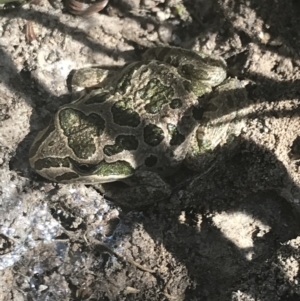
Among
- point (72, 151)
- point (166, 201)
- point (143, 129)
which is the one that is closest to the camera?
point (72, 151)

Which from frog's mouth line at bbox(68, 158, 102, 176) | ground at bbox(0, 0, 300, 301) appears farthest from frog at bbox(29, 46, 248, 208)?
ground at bbox(0, 0, 300, 301)

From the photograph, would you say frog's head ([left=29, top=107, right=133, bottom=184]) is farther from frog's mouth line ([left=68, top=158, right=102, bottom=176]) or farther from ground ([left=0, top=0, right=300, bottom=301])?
ground ([left=0, top=0, right=300, bottom=301])

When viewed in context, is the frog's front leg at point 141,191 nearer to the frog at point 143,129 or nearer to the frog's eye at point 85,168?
the frog at point 143,129

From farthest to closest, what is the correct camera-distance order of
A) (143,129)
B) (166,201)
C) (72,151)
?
(166,201)
(143,129)
(72,151)

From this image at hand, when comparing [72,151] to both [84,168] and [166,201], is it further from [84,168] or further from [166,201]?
[166,201]

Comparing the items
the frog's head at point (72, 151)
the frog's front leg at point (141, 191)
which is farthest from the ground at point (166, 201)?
the frog's head at point (72, 151)

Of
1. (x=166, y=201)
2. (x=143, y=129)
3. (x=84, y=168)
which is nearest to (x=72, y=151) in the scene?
(x=84, y=168)

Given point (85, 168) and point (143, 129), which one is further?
point (143, 129)
